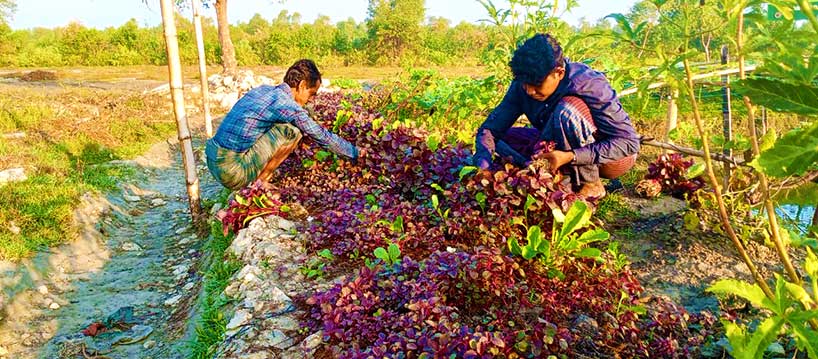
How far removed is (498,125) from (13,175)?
520 centimetres

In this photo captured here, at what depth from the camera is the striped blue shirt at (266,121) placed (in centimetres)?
444

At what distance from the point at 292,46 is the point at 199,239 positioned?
2906 cm

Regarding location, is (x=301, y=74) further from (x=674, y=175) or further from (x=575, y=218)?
(x=674, y=175)

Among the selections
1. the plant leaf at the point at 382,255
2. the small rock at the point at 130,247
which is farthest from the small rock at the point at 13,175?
the plant leaf at the point at 382,255

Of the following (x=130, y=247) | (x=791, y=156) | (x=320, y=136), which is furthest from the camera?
(x=130, y=247)

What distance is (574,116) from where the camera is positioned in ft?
10.6

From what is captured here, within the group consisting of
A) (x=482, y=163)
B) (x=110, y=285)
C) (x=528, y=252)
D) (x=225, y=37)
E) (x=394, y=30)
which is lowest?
(x=110, y=285)

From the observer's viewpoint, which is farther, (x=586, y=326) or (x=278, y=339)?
(x=278, y=339)

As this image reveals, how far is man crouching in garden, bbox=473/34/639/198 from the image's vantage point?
3.06m

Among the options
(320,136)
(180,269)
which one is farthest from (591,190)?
(180,269)

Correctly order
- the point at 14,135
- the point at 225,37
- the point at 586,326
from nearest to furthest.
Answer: the point at 586,326 < the point at 14,135 < the point at 225,37

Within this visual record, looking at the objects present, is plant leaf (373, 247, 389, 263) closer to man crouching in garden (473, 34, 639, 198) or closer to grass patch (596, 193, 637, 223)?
man crouching in garden (473, 34, 639, 198)

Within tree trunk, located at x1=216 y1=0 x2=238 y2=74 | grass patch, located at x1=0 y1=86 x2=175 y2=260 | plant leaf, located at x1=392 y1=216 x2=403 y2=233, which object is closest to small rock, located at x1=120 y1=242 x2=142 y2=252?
grass patch, located at x1=0 y1=86 x2=175 y2=260

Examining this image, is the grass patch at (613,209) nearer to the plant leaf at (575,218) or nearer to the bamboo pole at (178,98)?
the plant leaf at (575,218)
